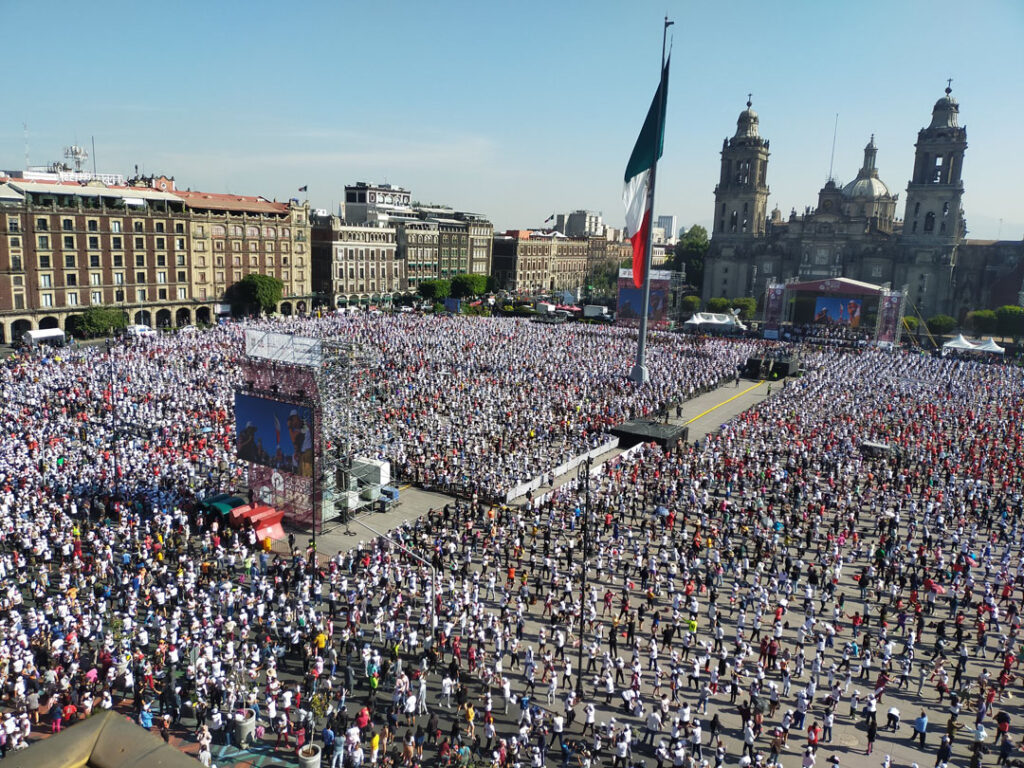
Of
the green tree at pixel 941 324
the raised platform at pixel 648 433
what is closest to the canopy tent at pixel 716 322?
the green tree at pixel 941 324

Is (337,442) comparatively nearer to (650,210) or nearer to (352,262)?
(650,210)

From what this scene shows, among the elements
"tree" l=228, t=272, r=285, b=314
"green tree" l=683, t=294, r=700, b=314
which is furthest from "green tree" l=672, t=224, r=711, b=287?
"tree" l=228, t=272, r=285, b=314

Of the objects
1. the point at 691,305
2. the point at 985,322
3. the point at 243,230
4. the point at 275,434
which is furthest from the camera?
the point at 691,305

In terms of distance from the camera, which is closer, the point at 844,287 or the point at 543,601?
the point at 543,601

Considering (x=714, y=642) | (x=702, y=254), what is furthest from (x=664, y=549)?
(x=702, y=254)

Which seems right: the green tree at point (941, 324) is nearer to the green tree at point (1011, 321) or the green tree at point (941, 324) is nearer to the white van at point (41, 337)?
the green tree at point (1011, 321)

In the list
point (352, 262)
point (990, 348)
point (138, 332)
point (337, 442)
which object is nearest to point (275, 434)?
point (337, 442)

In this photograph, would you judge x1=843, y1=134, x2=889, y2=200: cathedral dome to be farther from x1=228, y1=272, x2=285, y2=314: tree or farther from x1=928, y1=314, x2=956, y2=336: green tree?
x1=228, y1=272, x2=285, y2=314: tree
